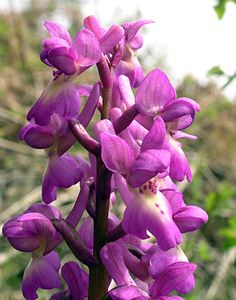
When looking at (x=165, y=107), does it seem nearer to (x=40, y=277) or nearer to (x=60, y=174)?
(x=60, y=174)

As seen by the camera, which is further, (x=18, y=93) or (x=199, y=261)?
(x=18, y=93)


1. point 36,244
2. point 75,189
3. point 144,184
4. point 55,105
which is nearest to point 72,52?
point 55,105

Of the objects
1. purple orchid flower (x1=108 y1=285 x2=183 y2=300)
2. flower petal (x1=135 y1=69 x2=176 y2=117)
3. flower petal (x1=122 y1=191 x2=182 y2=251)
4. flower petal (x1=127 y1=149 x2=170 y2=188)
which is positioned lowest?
purple orchid flower (x1=108 y1=285 x2=183 y2=300)

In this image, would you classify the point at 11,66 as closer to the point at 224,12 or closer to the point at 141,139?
the point at 224,12

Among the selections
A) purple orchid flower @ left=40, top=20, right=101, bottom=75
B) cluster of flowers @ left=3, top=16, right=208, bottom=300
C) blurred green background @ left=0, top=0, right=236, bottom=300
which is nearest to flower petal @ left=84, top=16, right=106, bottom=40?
cluster of flowers @ left=3, top=16, right=208, bottom=300

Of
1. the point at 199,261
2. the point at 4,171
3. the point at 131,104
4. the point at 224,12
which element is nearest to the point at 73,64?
the point at 131,104

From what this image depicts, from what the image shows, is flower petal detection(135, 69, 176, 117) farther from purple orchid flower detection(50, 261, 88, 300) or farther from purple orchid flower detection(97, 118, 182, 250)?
purple orchid flower detection(50, 261, 88, 300)
